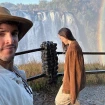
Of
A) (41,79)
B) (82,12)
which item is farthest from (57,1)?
(41,79)

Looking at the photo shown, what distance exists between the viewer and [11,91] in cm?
105

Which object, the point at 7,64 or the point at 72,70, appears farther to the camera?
the point at 72,70

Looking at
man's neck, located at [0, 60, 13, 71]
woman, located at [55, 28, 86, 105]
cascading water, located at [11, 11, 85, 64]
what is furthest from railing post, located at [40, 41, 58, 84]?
cascading water, located at [11, 11, 85, 64]

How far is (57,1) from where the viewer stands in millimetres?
45875

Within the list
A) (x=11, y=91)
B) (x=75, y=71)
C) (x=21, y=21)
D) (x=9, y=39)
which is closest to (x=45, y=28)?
(x=75, y=71)

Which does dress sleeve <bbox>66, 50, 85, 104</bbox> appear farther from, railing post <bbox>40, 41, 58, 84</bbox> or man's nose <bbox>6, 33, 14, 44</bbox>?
railing post <bbox>40, 41, 58, 84</bbox>

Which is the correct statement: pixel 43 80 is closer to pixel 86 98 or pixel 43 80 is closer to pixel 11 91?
pixel 86 98

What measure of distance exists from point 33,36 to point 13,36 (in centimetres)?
3427

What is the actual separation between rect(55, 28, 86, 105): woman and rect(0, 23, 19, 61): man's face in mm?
2102

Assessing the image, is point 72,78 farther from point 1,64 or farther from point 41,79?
point 41,79

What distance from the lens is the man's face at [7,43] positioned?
1.14m

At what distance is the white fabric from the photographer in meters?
1.01

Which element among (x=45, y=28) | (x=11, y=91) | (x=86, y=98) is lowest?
(x=86, y=98)

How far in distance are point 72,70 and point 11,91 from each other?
224 cm
